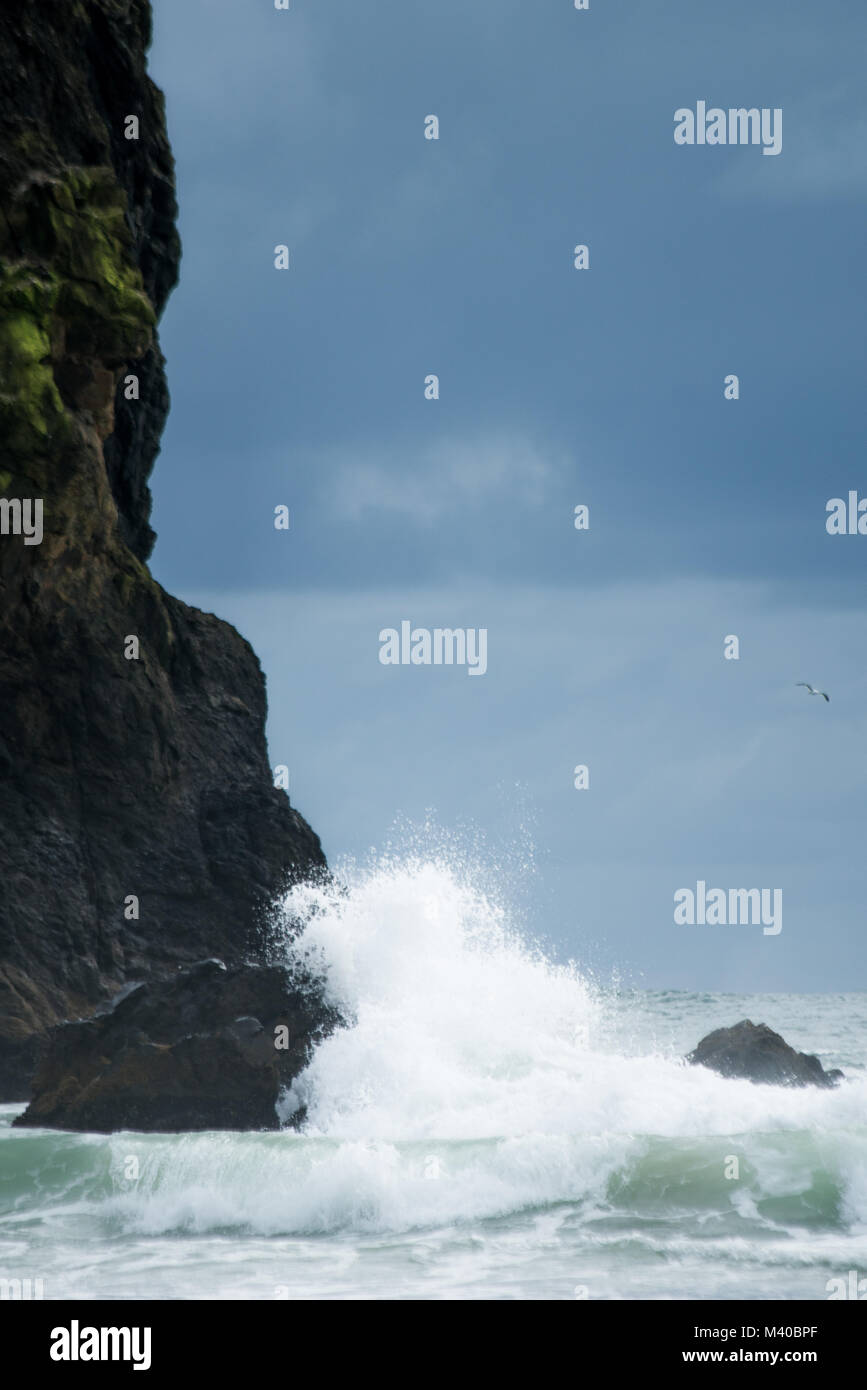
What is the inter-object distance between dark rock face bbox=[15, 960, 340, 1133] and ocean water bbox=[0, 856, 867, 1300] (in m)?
0.53

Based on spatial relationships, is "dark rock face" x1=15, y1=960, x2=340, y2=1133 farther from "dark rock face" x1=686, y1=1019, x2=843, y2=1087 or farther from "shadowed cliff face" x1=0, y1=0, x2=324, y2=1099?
"dark rock face" x1=686, y1=1019, x2=843, y2=1087

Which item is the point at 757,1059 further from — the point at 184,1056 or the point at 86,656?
the point at 86,656

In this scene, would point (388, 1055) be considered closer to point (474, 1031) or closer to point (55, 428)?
point (474, 1031)

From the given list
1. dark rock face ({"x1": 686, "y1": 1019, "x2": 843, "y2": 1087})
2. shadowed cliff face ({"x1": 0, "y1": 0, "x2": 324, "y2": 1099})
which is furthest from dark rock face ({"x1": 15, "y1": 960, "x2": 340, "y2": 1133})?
dark rock face ({"x1": 686, "y1": 1019, "x2": 843, "y2": 1087})

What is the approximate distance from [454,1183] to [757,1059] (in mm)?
8590

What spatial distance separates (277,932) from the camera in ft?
89.1

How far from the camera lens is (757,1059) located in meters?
21.2

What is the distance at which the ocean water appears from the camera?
458 inches

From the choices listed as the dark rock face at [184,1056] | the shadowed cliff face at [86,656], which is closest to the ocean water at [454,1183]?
the dark rock face at [184,1056]

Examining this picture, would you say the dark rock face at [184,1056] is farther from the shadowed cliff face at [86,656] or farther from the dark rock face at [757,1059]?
the dark rock face at [757,1059]

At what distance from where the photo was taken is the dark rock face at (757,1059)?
20.8 meters

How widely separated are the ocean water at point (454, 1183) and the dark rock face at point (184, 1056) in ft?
1.75

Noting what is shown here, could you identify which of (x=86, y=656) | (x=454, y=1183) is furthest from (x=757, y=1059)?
(x=86, y=656)
